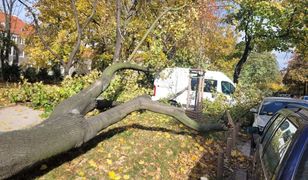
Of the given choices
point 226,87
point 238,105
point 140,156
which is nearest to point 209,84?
point 226,87

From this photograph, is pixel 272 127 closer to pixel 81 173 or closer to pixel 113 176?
pixel 113 176

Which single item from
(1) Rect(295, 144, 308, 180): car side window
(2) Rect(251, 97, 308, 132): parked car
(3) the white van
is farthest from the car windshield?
(1) Rect(295, 144, 308, 180): car side window

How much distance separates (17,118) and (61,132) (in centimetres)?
619

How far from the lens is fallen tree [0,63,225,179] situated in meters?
4.30

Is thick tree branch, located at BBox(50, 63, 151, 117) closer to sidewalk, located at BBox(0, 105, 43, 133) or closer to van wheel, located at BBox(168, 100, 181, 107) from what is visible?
sidewalk, located at BBox(0, 105, 43, 133)

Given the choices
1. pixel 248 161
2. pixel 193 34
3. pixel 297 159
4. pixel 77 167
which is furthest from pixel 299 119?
pixel 193 34

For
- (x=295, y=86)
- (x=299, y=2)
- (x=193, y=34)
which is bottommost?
(x=295, y=86)

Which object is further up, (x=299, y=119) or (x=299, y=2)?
(x=299, y=2)

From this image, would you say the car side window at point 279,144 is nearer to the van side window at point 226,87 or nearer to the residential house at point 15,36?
the van side window at point 226,87

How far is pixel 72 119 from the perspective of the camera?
5.79m

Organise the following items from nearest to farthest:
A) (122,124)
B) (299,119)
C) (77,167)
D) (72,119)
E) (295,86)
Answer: (299,119)
(72,119)
(77,167)
(122,124)
(295,86)

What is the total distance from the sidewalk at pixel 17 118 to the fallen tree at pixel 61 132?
118 inches

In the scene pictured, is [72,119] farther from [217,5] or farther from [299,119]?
[217,5]

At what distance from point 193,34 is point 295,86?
35.2 m
